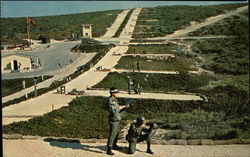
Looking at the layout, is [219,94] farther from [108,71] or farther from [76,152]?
[76,152]

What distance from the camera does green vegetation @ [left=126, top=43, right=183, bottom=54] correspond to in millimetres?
44781

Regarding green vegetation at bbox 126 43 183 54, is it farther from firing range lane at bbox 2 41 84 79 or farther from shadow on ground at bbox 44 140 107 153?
shadow on ground at bbox 44 140 107 153

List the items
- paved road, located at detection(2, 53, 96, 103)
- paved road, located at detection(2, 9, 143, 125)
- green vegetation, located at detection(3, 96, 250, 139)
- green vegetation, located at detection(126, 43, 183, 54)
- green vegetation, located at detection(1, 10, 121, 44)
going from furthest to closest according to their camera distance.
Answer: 1. green vegetation, located at detection(1, 10, 121, 44)
2. green vegetation, located at detection(126, 43, 183, 54)
3. paved road, located at detection(2, 53, 96, 103)
4. paved road, located at detection(2, 9, 143, 125)
5. green vegetation, located at detection(3, 96, 250, 139)

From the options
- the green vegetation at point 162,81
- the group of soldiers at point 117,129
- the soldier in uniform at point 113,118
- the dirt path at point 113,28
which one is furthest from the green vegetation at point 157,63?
the dirt path at point 113,28

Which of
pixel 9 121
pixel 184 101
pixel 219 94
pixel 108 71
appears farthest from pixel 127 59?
pixel 9 121

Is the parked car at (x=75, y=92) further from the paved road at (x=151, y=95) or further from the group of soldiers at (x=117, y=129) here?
the group of soldiers at (x=117, y=129)

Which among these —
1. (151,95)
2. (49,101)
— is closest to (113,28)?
(151,95)

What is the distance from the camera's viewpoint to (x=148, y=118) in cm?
2089

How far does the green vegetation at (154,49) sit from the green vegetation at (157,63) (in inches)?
144

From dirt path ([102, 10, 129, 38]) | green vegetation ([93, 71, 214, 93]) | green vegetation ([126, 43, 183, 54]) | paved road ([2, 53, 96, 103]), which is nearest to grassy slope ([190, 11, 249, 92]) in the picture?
green vegetation ([93, 71, 214, 93])

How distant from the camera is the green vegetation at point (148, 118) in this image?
49.8 feet

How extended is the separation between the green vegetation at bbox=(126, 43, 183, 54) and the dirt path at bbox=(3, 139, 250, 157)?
31.6 meters

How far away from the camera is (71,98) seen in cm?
2334

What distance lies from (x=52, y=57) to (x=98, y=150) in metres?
37.3
